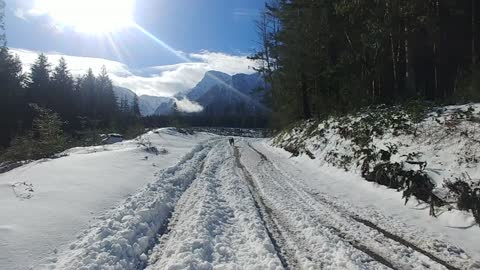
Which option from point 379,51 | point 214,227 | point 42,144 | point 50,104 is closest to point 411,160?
point 214,227

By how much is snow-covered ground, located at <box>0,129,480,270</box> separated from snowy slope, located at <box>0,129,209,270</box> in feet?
0.07

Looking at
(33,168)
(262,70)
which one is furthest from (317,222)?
(262,70)

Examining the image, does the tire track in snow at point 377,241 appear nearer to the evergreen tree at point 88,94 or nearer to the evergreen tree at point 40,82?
the evergreen tree at point 40,82

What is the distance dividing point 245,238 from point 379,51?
1640cm

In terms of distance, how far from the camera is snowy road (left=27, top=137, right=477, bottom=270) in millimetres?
5254

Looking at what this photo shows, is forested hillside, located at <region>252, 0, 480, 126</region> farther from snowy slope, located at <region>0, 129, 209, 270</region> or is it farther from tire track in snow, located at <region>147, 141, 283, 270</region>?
snowy slope, located at <region>0, 129, 209, 270</region>

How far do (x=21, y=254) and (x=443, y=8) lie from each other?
18.1m

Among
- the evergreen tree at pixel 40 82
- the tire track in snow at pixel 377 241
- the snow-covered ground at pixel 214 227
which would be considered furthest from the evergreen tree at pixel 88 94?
the tire track in snow at pixel 377 241

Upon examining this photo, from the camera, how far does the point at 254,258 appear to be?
5.43 metres

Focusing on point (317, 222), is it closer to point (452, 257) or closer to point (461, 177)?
point (452, 257)

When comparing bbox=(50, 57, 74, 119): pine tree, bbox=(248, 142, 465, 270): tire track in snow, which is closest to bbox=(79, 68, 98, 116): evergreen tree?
bbox=(50, 57, 74, 119): pine tree

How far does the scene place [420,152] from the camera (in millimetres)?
9680

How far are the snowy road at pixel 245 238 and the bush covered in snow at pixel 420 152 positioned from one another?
154cm

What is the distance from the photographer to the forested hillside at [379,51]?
1622cm
